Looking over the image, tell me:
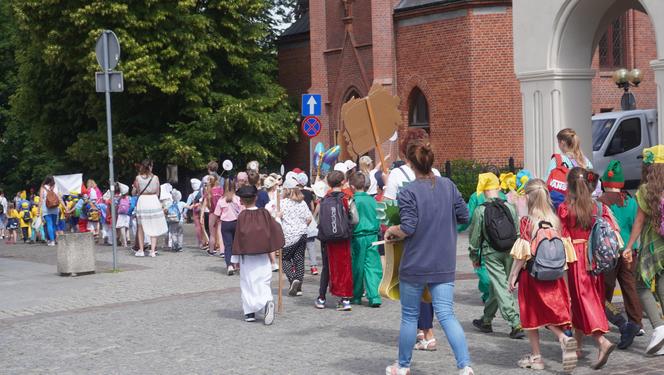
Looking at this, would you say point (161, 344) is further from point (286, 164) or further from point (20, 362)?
point (286, 164)

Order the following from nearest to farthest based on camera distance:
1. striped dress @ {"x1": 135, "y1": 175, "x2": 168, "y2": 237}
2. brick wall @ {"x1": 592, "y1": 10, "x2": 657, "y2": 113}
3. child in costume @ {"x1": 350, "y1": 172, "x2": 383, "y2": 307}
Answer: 1. child in costume @ {"x1": 350, "y1": 172, "x2": 383, "y2": 307}
2. striped dress @ {"x1": 135, "y1": 175, "x2": 168, "y2": 237}
3. brick wall @ {"x1": 592, "y1": 10, "x2": 657, "y2": 113}

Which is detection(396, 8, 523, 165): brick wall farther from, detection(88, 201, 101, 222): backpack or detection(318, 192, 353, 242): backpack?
detection(318, 192, 353, 242): backpack

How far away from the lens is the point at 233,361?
8.93 m

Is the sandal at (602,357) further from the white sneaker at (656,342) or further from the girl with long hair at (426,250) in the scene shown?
the girl with long hair at (426,250)

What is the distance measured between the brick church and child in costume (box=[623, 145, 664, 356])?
23.2 metres

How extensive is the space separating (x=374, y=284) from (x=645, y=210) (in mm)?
4027

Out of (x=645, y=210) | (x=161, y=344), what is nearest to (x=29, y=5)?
(x=161, y=344)

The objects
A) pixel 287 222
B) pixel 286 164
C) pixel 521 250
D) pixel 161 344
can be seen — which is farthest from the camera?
pixel 286 164

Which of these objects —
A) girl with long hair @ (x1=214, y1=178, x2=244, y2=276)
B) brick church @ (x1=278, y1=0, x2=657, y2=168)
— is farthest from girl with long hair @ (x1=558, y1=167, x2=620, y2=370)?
brick church @ (x1=278, y1=0, x2=657, y2=168)

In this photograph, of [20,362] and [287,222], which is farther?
[287,222]

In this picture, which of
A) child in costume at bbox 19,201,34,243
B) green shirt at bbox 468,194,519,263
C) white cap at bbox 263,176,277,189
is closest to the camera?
green shirt at bbox 468,194,519,263

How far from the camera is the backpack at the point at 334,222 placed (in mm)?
11938

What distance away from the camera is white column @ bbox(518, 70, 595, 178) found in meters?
18.0

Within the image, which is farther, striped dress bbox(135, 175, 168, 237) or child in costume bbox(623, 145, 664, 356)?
striped dress bbox(135, 175, 168, 237)
